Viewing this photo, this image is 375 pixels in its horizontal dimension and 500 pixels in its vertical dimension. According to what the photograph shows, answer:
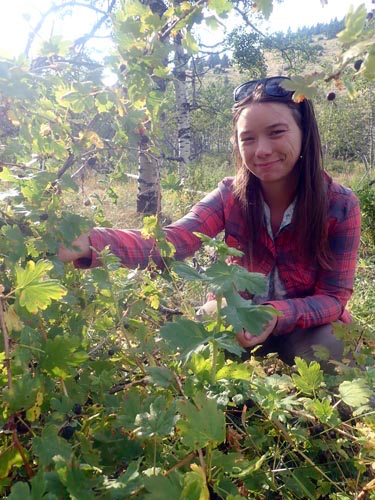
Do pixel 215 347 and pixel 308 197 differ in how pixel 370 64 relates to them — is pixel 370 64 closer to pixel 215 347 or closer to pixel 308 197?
pixel 215 347

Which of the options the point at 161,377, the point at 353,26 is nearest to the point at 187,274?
the point at 161,377

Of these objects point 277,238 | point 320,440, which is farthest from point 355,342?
point 277,238

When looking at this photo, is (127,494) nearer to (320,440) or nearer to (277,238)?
(320,440)

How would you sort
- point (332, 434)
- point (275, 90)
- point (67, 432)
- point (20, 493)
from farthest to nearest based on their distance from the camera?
point (275, 90) → point (332, 434) → point (67, 432) → point (20, 493)

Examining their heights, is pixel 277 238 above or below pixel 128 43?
below

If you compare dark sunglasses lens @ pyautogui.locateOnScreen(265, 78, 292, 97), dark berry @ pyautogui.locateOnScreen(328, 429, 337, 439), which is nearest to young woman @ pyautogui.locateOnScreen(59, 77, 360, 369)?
dark sunglasses lens @ pyautogui.locateOnScreen(265, 78, 292, 97)

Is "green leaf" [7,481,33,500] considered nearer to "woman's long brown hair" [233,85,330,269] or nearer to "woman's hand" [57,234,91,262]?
"woman's hand" [57,234,91,262]

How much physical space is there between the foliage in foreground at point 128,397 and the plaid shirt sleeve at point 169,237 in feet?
0.77

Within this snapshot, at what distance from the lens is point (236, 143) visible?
2111 mm

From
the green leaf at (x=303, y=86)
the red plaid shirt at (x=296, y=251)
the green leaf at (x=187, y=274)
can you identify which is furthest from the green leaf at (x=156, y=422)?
the red plaid shirt at (x=296, y=251)

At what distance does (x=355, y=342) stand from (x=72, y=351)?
1.09m

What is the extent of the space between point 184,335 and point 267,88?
52.5 inches

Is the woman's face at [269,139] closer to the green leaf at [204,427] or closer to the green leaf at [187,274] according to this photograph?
the green leaf at [187,274]

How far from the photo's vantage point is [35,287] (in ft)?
2.63
